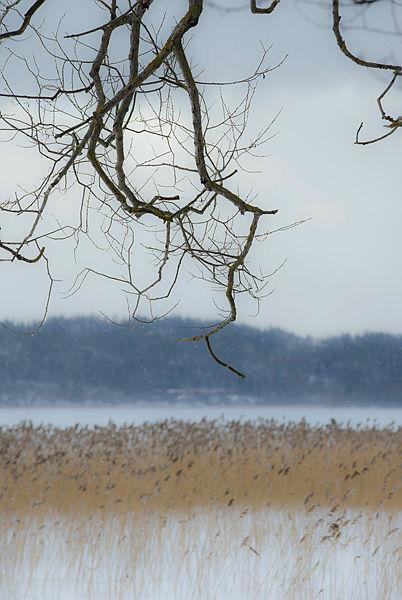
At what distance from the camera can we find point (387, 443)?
4.39m

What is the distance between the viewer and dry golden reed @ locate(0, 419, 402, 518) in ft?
12.0

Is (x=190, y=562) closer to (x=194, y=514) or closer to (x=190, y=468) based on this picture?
(x=194, y=514)

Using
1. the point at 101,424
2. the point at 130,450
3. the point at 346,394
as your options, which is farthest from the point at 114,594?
the point at 346,394

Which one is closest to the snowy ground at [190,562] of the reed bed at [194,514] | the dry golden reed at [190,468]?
the reed bed at [194,514]

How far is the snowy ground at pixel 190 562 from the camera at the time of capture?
3318 millimetres

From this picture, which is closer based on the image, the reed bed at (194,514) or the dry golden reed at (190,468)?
the reed bed at (194,514)

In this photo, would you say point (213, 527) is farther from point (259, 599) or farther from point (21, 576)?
point (21, 576)

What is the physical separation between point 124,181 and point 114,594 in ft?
6.54

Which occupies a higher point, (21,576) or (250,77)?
(250,77)

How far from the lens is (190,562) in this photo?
3393mm

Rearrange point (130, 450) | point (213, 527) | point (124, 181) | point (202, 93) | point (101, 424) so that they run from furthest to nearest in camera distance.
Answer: point (101, 424) → point (130, 450) → point (213, 527) → point (202, 93) → point (124, 181)

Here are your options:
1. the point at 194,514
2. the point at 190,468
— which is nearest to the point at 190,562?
the point at 194,514

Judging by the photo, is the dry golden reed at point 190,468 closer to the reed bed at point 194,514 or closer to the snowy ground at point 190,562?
the reed bed at point 194,514

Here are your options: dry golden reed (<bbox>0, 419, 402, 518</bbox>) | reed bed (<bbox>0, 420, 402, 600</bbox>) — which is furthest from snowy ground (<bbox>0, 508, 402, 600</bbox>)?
dry golden reed (<bbox>0, 419, 402, 518</bbox>)
